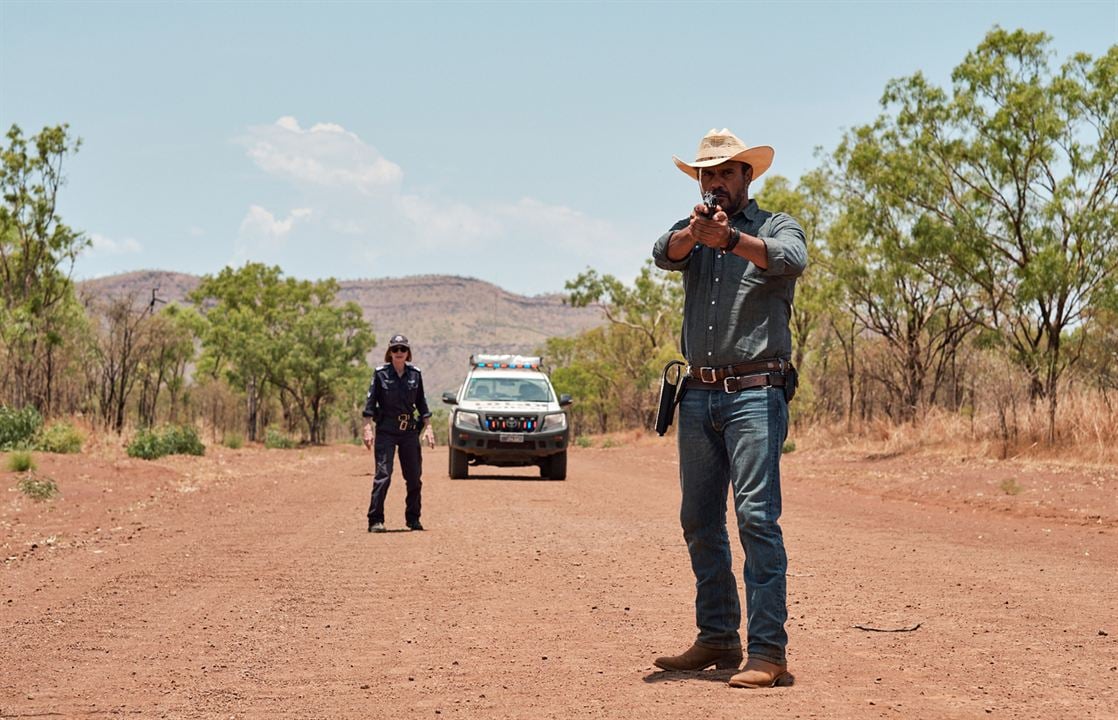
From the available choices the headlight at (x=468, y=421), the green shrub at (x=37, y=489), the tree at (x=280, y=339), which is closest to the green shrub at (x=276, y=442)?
the tree at (x=280, y=339)

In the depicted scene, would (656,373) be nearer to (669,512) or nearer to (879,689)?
(669,512)

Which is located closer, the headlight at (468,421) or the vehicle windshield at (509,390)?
the headlight at (468,421)

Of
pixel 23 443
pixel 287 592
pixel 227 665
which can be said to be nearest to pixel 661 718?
pixel 227 665

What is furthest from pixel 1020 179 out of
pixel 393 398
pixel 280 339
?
pixel 280 339

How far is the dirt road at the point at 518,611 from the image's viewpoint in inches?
203

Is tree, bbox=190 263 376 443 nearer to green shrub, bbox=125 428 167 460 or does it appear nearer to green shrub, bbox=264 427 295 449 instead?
green shrub, bbox=264 427 295 449

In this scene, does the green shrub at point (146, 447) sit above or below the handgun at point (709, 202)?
below

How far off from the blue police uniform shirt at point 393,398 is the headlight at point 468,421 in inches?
309

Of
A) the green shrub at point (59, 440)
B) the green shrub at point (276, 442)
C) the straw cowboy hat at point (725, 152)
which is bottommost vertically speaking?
the green shrub at point (276, 442)

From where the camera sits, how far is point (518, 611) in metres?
7.54

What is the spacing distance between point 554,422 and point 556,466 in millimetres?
1004

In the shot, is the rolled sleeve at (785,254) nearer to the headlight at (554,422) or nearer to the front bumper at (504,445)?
the front bumper at (504,445)

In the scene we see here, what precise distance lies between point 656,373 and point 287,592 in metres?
51.0

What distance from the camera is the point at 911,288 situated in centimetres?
3306
